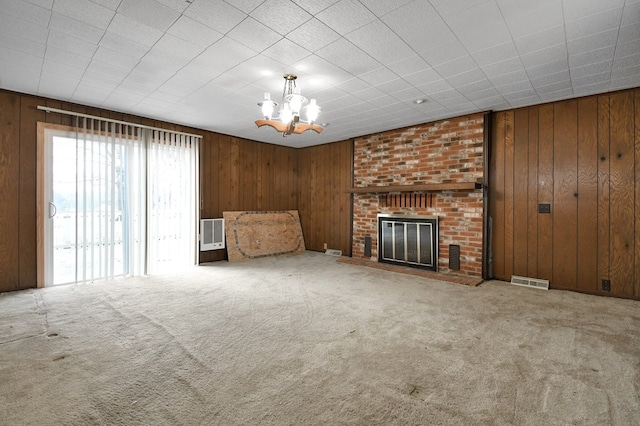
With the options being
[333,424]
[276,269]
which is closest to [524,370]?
[333,424]

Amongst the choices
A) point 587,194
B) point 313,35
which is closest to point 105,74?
point 313,35

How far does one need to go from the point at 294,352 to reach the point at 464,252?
3.39 m

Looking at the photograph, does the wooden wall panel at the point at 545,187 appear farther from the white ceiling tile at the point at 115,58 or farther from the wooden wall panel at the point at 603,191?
the white ceiling tile at the point at 115,58

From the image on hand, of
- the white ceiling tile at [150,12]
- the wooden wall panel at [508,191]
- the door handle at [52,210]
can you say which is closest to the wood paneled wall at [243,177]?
the door handle at [52,210]

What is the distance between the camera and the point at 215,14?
7.11 feet

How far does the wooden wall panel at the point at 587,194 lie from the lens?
3691 millimetres

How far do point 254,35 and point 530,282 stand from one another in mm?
4469

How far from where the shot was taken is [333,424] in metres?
1.48

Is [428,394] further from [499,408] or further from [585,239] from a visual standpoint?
[585,239]

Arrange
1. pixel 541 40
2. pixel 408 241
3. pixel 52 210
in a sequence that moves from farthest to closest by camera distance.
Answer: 1. pixel 408 241
2. pixel 52 210
3. pixel 541 40

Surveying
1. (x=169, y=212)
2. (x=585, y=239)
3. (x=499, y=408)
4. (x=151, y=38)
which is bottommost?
(x=499, y=408)

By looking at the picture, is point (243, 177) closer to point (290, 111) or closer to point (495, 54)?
point (290, 111)

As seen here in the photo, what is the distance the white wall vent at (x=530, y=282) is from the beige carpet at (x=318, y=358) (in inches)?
10.5

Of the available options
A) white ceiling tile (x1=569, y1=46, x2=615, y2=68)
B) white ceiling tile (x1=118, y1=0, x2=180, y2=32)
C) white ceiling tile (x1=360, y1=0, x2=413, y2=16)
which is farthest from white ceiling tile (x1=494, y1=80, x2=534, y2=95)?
white ceiling tile (x1=118, y1=0, x2=180, y2=32)
